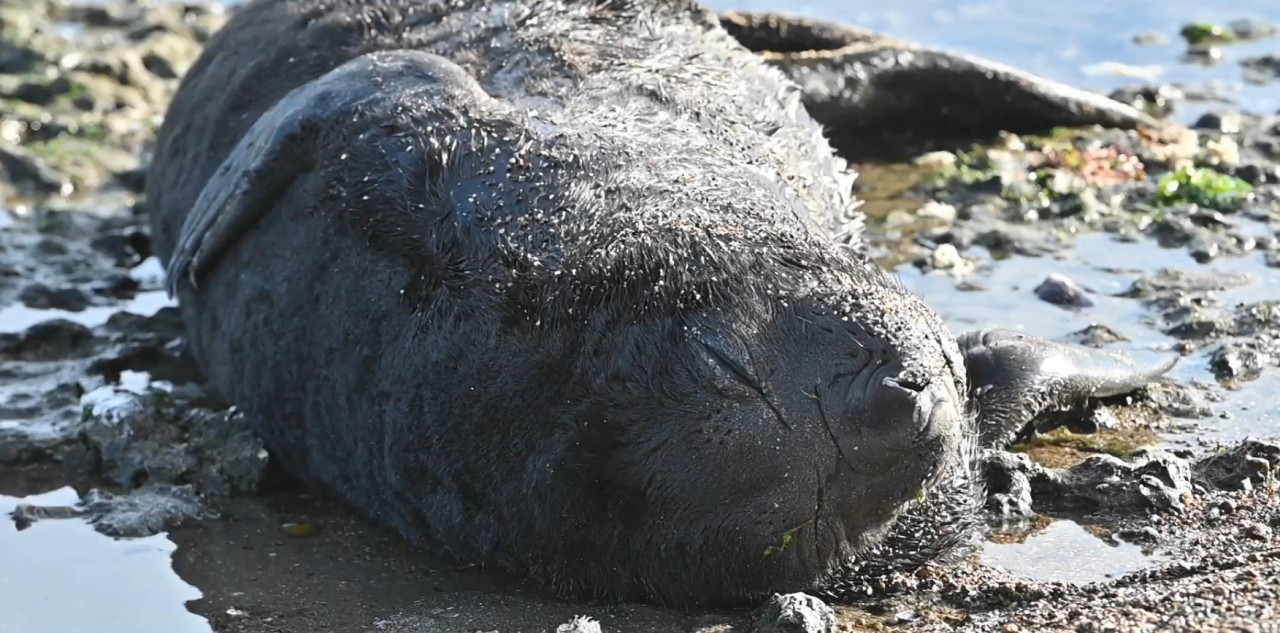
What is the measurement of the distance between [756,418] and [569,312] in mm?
596

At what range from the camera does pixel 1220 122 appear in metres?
8.69

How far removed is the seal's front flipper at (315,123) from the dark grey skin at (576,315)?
0.01 meters

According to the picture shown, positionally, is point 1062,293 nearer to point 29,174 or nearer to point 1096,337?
point 1096,337

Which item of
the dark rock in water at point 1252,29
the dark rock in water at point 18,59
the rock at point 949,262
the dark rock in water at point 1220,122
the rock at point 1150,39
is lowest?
the dark rock in water at point 18,59

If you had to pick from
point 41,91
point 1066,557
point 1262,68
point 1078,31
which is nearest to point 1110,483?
point 1066,557

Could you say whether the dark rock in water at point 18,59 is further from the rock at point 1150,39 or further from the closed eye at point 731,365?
the closed eye at point 731,365

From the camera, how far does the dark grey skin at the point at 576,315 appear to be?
13.1 feet

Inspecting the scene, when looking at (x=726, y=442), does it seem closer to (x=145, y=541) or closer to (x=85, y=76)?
(x=145, y=541)

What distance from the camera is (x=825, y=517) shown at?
4.03 meters

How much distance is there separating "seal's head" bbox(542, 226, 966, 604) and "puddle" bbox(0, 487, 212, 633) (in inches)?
51.3

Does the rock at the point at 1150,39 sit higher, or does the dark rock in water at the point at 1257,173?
the rock at the point at 1150,39

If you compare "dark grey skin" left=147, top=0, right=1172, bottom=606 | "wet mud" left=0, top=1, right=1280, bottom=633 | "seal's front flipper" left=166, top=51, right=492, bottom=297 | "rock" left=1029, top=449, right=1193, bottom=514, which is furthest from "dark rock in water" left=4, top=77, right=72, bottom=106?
"rock" left=1029, top=449, right=1193, bottom=514

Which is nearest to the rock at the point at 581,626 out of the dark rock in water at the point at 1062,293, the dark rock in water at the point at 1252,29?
the dark rock in water at the point at 1062,293

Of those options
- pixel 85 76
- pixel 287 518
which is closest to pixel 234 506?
pixel 287 518
